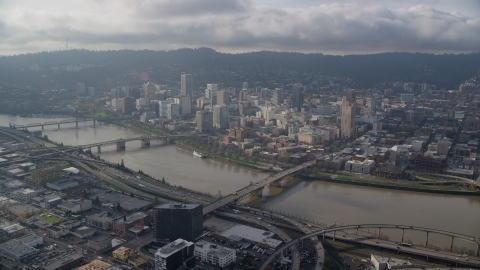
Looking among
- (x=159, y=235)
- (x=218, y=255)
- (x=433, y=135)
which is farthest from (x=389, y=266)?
(x=433, y=135)

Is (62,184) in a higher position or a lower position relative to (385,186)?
higher

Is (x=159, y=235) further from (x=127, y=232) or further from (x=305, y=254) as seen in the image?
(x=305, y=254)

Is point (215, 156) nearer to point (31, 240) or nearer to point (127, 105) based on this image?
point (31, 240)

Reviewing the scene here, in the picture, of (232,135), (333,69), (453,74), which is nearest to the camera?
(232,135)

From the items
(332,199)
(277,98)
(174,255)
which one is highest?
(277,98)

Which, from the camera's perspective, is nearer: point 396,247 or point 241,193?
point 396,247

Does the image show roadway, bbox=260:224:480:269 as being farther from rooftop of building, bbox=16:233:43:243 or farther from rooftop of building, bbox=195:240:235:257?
rooftop of building, bbox=16:233:43:243

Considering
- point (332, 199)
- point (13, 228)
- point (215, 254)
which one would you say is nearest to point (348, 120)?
point (332, 199)
